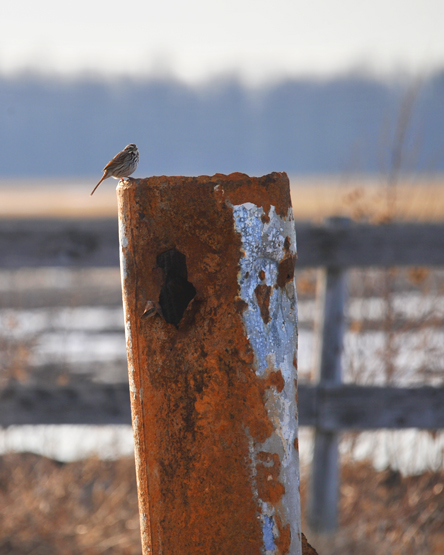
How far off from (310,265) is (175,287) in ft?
7.22

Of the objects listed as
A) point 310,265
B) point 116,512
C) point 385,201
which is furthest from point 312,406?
point 385,201

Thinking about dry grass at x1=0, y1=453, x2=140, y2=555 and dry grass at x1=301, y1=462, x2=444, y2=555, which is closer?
dry grass at x1=301, y1=462, x2=444, y2=555

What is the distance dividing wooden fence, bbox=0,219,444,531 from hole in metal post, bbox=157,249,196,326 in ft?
6.86

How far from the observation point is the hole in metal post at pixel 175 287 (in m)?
1.06

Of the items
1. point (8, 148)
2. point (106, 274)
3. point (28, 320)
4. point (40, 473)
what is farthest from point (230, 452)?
point (8, 148)

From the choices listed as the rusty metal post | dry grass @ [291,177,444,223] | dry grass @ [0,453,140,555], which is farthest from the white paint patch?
dry grass @ [291,177,444,223]

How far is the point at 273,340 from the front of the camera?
1061 mm

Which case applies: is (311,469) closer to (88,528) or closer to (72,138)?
(88,528)

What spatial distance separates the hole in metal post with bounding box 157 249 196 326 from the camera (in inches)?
41.7

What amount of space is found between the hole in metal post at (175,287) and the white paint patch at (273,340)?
0.09 meters

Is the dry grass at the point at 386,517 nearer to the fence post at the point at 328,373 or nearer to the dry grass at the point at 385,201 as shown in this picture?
the fence post at the point at 328,373

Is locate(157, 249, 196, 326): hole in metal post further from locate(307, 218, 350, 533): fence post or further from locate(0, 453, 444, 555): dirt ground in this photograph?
locate(0, 453, 444, 555): dirt ground

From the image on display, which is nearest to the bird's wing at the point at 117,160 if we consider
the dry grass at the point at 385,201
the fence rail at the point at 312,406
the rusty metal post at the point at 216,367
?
the rusty metal post at the point at 216,367

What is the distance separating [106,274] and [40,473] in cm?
1349
